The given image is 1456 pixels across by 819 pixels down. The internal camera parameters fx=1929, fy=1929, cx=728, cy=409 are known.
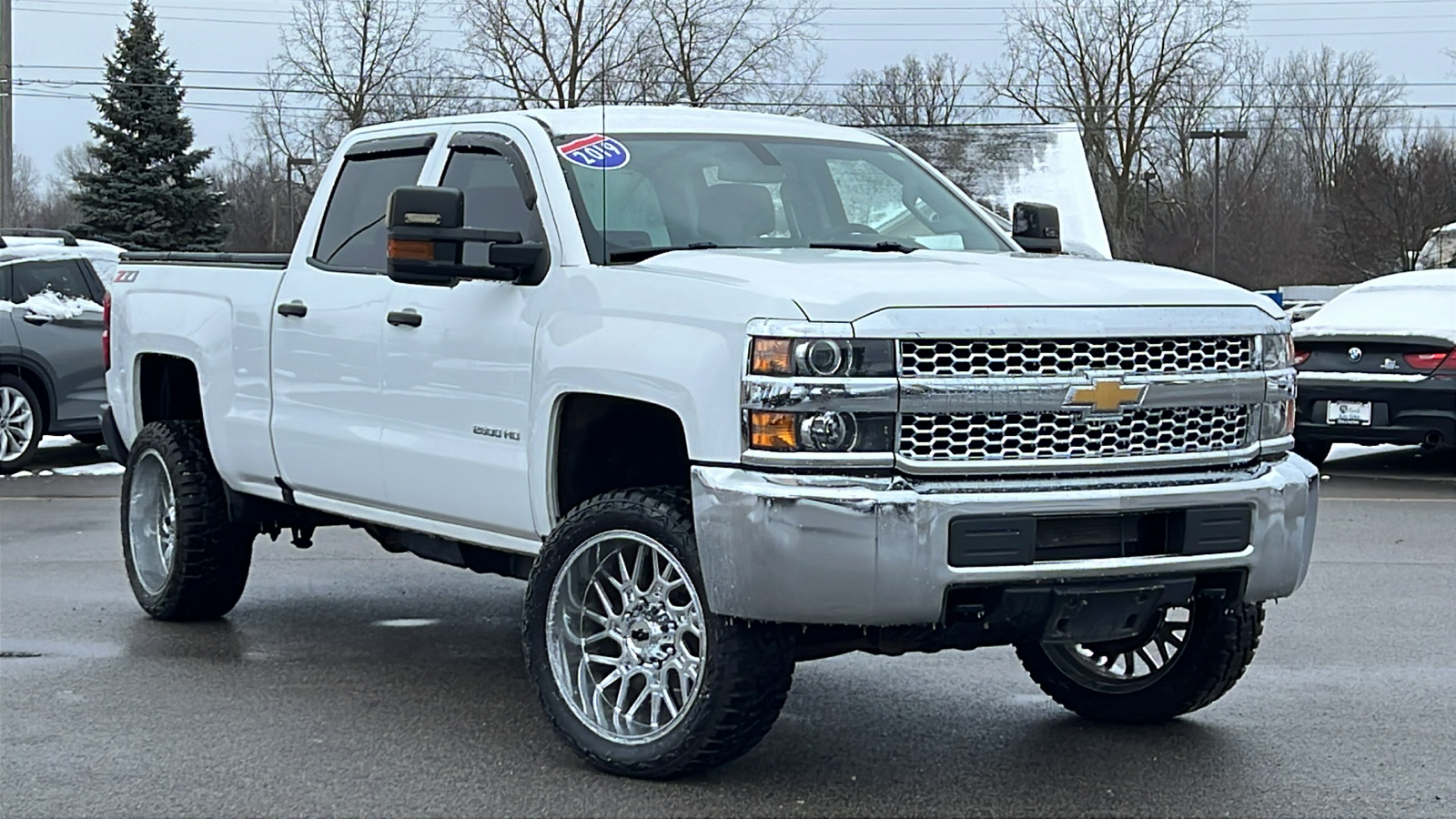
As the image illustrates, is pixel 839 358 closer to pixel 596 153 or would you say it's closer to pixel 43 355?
pixel 596 153

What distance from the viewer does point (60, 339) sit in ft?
47.8

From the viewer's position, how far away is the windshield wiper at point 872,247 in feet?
20.3

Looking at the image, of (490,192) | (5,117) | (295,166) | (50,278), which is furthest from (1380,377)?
(295,166)

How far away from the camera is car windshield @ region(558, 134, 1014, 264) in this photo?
6.06m

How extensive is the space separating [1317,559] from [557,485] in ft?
18.4

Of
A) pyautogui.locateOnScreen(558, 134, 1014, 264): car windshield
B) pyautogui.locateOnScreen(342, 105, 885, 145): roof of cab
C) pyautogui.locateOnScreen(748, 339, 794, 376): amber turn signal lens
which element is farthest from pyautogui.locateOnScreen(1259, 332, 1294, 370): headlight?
pyautogui.locateOnScreen(342, 105, 885, 145): roof of cab

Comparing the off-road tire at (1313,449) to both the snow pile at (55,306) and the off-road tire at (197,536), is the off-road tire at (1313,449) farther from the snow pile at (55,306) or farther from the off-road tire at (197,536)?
the snow pile at (55,306)

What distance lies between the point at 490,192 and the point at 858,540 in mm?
2296

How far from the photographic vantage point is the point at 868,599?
4848 millimetres

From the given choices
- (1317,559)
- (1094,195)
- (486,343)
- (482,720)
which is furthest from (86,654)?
(1094,195)

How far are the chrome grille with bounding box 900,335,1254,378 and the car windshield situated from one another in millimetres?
1241

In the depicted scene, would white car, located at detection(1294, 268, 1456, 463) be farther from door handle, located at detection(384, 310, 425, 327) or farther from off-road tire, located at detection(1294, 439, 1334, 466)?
door handle, located at detection(384, 310, 425, 327)

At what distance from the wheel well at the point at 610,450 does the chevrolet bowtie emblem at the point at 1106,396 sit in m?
1.19

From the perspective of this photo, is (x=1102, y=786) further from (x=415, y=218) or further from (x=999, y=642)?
(x=415, y=218)
